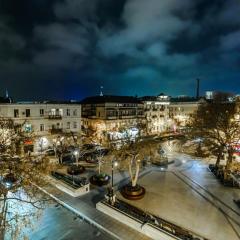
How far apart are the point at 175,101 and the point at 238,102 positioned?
4727 cm

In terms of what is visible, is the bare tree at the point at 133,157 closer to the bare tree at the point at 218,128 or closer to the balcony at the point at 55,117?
the bare tree at the point at 218,128

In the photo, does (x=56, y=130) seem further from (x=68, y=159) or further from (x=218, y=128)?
(x=218, y=128)

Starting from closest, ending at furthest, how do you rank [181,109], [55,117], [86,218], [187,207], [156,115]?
[86,218] → [187,207] → [55,117] → [156,115] → [181,109]

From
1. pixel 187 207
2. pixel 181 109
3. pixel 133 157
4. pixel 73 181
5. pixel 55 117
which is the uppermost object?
pixel 181 109

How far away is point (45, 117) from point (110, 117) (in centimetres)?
1664

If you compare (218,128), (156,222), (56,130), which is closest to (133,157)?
(156,222)

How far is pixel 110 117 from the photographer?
2053 inches

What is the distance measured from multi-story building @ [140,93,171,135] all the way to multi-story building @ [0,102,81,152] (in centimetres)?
2529

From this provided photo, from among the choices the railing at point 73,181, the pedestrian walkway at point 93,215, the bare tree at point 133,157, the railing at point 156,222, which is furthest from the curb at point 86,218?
the bare tree at point 133,157

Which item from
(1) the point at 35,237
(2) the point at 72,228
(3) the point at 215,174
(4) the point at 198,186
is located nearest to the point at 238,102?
(3) the point at 215,174

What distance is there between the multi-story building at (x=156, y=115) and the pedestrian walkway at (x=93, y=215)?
144 ft

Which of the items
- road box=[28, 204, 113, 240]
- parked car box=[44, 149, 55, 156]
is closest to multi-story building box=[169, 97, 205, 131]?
parked car box=[44, 149, 55, 156]

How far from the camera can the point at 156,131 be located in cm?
6769

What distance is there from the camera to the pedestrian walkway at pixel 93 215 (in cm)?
1475
